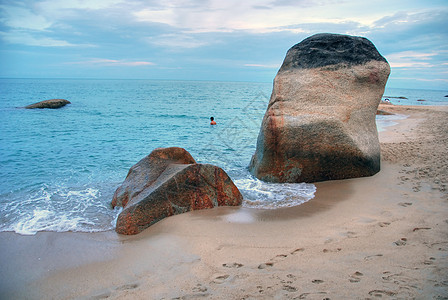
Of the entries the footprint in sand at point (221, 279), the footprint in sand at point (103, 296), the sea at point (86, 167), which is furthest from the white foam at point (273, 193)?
the footprint in sand at point (103, 296)

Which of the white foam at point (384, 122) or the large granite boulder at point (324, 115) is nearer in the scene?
the large granite boulder at point (324, 115)

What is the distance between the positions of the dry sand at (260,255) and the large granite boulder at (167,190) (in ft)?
0.71

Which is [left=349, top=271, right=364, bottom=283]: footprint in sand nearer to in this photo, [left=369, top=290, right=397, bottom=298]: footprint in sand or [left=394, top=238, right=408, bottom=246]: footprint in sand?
[left=369, top=290, right=397, bottom=298]: footprint in sand

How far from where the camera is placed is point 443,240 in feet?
13.8

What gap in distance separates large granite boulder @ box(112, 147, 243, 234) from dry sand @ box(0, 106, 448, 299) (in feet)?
0.71

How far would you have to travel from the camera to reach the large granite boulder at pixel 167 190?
5.43m

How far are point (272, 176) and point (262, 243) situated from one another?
337 centimetres

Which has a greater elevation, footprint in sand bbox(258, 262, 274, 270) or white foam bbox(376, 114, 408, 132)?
white foam bbox(376, 114, 408, 132)

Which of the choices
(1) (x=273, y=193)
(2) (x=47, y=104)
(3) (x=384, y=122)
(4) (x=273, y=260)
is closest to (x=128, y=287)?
(4) (x=273, y=260)

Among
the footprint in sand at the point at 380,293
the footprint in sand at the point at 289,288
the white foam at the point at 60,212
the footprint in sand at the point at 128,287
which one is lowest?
the white foam at the point at 60,212

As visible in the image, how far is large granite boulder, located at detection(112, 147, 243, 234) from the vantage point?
5.43m

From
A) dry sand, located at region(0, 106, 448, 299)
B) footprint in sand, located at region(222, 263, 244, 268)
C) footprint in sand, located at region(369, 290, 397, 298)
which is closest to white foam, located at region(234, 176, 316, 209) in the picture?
dry sand, located at region(0, 106, 448, 299)

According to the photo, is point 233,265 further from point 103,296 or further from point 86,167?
point 86,167

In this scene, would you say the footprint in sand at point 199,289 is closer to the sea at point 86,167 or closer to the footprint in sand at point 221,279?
the footprint in sand at point 221,279
